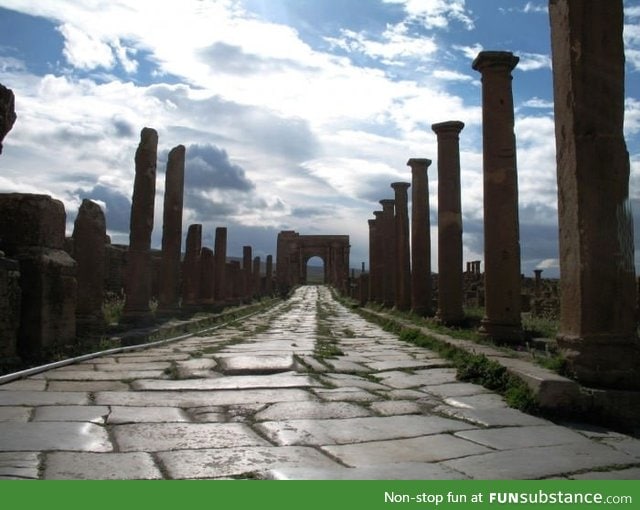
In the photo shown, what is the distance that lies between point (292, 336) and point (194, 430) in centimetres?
729

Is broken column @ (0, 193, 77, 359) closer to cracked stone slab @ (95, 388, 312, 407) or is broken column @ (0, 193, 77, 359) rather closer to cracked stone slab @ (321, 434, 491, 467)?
cracked stone slab @ (95, 388, 312, 407)

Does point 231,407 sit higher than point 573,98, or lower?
lower

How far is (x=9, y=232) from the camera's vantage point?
7203mm

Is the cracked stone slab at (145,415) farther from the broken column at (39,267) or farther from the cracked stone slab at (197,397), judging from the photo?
the broken column at (39,267)

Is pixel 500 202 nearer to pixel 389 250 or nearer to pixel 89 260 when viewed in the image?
pixel 89 260

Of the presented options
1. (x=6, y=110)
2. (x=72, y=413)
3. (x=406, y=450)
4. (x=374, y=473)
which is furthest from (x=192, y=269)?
(x=374, y=473)

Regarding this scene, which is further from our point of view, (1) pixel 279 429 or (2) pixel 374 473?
(1) pixel 279 429

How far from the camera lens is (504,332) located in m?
8.76

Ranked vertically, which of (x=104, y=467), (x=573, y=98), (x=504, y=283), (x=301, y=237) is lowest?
(x=104, y=467)

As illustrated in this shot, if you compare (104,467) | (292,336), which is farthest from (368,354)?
(104,467)

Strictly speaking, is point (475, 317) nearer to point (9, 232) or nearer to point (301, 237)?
point (9, 232)

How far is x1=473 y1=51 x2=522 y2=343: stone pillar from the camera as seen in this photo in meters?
8.90

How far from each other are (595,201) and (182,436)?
3.78m

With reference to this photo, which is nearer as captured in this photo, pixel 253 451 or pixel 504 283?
Answer: pixel 253 451
